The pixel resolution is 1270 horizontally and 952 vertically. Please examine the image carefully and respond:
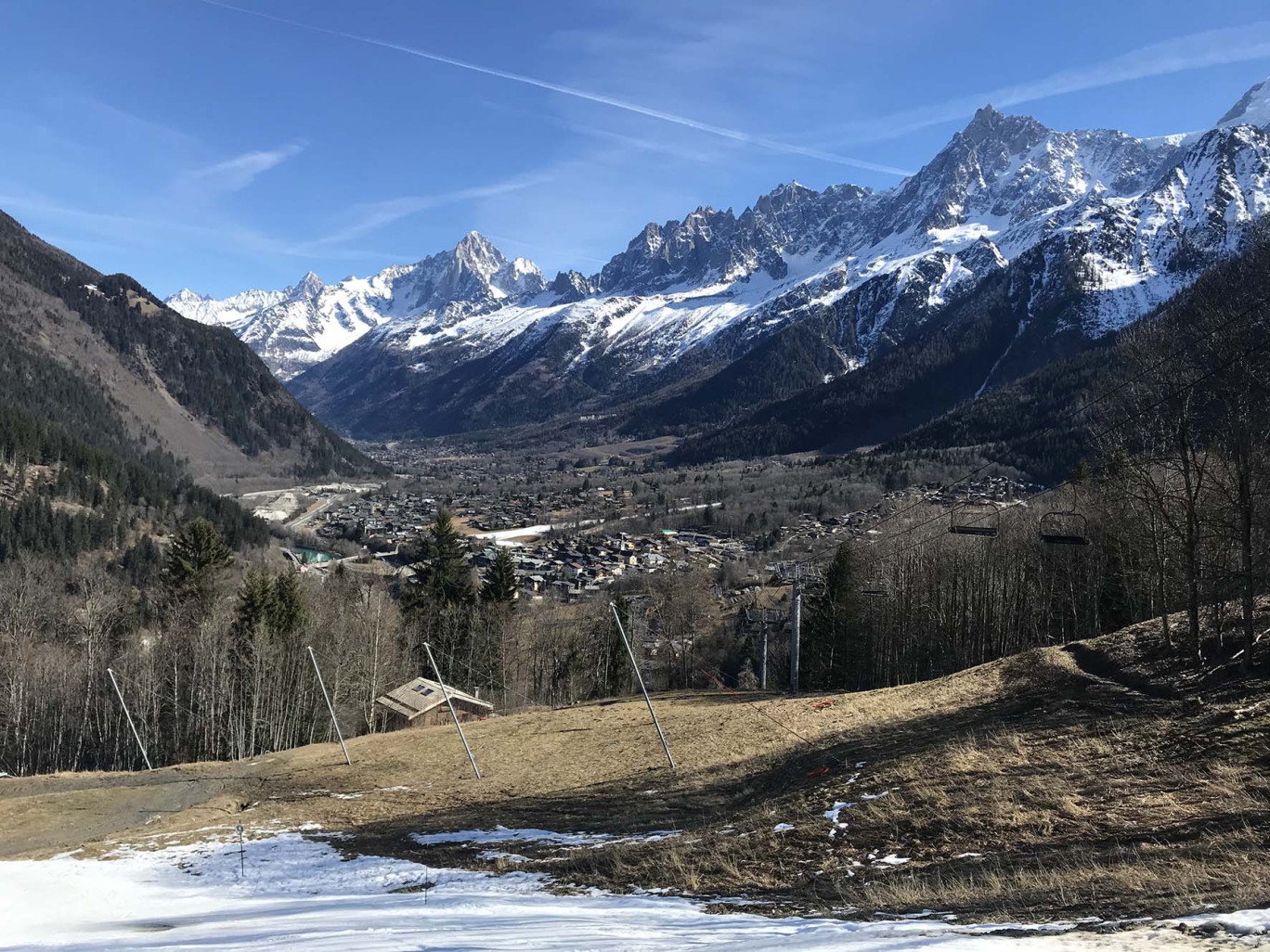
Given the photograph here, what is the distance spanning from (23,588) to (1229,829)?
70447 millimetres

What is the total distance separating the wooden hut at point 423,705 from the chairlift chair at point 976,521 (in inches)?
1114

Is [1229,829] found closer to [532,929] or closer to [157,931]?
[532,929]

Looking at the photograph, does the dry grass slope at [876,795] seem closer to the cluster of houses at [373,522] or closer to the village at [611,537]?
the village at [611,537]

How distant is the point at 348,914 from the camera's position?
14.3 metres

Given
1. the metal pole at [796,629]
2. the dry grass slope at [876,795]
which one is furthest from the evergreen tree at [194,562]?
the metal pole at [796,629]

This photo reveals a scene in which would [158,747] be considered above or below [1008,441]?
below

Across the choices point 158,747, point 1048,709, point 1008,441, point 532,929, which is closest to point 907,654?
point 1048,709

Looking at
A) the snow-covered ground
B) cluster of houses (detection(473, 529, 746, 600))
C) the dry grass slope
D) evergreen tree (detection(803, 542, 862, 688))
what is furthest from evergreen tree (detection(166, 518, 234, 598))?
cluster of houses (detection(473, 529, 746, 600))

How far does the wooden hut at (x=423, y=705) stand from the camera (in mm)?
46594

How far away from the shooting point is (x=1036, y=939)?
884 centimetres

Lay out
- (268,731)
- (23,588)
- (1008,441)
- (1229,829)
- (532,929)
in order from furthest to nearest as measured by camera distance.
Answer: (1008,441), (23,588), (268,731), (1229,829), (532,929)

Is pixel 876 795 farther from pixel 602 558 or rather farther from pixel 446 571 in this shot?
pixel 602 558

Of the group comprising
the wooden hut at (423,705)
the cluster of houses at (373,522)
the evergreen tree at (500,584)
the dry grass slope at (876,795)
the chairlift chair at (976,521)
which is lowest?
the wooden hut at (423,705)

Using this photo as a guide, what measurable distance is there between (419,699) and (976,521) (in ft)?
124
